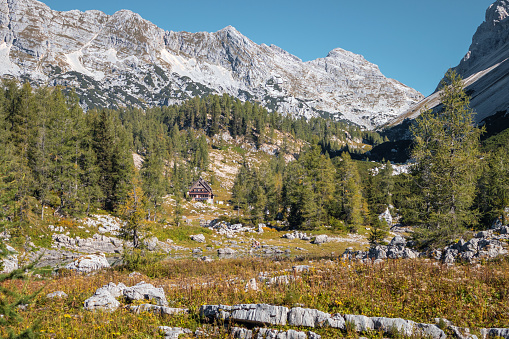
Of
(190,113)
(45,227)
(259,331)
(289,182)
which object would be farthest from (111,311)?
(190,113)

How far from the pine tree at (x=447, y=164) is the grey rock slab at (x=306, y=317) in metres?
14.5

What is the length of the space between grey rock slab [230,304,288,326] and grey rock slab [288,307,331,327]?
0.23m

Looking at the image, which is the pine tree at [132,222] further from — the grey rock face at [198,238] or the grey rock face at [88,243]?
the grey rock face at [198,238]

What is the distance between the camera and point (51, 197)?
40250 mm

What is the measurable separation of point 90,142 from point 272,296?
5757cm

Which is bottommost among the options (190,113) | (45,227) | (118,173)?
(45,227)

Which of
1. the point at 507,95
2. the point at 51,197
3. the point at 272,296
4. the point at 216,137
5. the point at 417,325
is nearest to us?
the point at 417,325

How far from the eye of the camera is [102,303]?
32.8ft

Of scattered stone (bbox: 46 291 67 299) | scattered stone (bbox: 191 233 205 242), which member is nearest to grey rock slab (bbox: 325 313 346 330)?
scattered stone (bbox: 46 291 67 299)

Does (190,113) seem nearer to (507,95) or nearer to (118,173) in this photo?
(118,173)

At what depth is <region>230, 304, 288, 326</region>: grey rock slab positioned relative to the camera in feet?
26.8

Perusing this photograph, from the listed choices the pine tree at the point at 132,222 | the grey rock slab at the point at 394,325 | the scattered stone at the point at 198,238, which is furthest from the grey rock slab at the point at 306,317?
the scattered stone at the point at 198,238

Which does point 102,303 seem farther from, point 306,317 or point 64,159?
point 64,159

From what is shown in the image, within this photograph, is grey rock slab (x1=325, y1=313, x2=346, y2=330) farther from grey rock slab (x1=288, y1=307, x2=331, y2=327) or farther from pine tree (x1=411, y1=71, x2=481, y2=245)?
pine tree (x1=411, y1=71, x2=481, y2=245)
